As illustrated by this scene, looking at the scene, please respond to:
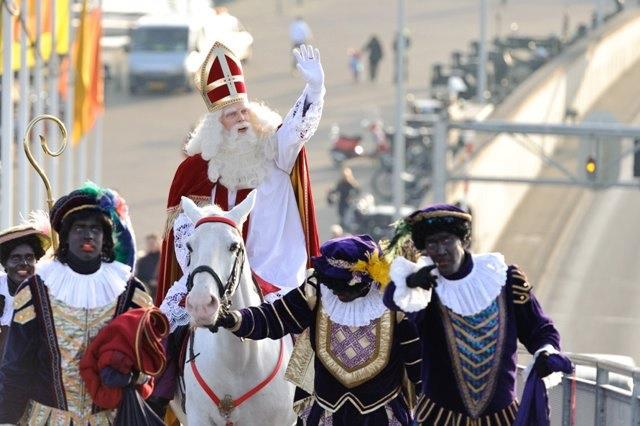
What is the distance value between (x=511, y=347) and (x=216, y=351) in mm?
1580

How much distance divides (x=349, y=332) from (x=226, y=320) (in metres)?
0.72

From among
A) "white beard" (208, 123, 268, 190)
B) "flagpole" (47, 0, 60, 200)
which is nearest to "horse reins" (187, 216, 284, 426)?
"white beard" (208, 123, 268, 190)

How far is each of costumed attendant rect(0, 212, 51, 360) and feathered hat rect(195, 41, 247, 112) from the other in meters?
1.39

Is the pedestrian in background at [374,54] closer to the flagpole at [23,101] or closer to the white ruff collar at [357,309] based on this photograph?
the flagpole at [23,101]

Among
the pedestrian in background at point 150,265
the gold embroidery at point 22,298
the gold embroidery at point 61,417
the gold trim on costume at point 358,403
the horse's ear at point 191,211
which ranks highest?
the horse's ear at point 191,211

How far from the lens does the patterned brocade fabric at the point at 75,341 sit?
9930 millimetres

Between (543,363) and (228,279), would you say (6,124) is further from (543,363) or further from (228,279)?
(543,363)

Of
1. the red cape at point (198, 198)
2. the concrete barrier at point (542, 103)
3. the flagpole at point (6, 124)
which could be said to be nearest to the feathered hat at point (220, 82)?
the red cape at point (198, 198)

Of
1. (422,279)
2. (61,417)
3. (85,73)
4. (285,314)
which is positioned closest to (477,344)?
(422,279)

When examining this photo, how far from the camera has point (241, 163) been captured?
1213 centimetres

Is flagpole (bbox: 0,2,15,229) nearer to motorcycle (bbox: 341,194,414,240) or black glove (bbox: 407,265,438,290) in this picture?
motorcycle (bbox: 341,194,414,240)

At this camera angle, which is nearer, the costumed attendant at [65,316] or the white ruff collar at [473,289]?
the white ruff collar at [473,289]

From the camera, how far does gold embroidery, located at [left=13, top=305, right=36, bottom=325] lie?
9.92 metres

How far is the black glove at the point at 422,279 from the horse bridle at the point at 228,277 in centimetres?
86
